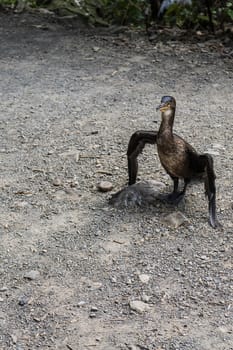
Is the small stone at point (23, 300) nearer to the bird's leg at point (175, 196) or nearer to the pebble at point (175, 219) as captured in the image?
the pebble at point (175, 219)

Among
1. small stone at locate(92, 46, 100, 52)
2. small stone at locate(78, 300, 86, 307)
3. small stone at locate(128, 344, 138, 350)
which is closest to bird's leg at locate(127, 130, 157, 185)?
small stone at locate(78, 300, 86, 307)

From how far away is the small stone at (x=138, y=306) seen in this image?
287 centimetres

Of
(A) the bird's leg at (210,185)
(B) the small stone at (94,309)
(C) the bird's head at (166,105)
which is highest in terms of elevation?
(C) the bird's head at (166,105)

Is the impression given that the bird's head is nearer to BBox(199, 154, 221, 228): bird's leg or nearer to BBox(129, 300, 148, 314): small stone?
BBox(199, 154, 221, 228): bird's leg

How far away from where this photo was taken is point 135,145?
11.8 feet

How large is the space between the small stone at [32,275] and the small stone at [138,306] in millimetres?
439

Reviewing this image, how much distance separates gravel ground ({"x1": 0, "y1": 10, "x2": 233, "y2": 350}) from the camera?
280cm

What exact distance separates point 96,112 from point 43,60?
1.27 metres

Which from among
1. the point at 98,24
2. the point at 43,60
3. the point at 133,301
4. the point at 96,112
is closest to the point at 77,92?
the point at 96,112

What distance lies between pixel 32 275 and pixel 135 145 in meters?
0.87

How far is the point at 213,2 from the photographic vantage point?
6.36m

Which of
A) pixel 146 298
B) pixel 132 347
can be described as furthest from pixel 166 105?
pixel 132 347

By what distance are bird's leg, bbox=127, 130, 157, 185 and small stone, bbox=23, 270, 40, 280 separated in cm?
82

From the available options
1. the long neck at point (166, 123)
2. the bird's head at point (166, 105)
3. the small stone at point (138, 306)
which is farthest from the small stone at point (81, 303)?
the bird's head at point (166, 105)
